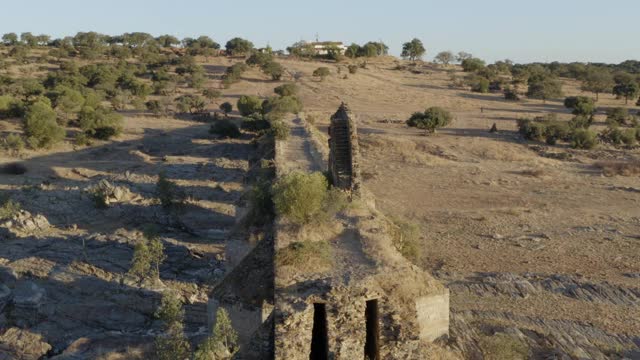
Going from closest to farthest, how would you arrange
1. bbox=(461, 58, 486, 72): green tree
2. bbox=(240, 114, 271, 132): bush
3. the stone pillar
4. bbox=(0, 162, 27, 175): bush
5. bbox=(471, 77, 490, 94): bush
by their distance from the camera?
the stone pillar < bbox=(0, 162, 27, 175): bush < bbox=(240, 114, 271, 132): bush < bbox=(471, 77, 490, 94): bush < bbox=(461, 58, 486, 72): green tree

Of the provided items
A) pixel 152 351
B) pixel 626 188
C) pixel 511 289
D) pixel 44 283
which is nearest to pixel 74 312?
pixel 44 283

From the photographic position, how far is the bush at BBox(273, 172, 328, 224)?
484 inches

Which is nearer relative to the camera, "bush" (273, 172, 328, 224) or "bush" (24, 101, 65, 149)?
"bush" (273, 172, 328, 224)

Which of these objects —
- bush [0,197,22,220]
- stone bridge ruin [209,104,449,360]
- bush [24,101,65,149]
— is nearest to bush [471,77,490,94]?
bush [24,101,65,149]

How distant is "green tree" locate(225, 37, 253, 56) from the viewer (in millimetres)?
83188

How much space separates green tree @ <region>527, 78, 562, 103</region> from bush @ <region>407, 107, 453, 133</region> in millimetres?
19806

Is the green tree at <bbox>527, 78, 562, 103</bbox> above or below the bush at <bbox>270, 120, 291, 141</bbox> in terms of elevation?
above

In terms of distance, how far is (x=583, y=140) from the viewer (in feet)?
115

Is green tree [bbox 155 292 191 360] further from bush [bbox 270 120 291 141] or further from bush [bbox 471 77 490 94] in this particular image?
bush [bbox 471 77 490 94]

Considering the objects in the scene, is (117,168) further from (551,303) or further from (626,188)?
(626,188)

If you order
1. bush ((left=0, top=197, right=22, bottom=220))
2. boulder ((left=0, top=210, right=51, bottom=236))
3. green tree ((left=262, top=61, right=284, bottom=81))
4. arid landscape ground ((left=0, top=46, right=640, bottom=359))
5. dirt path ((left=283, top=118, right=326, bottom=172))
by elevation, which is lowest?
arid landscape ground ((left=0, top=46, right=640, bottom=359))

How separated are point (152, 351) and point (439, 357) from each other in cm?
533

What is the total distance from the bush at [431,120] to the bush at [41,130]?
76.0 ft

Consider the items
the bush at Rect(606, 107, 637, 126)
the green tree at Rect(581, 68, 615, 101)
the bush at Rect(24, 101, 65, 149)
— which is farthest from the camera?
the green tree at Rect(581, 68, 615, 101)
